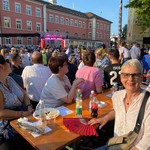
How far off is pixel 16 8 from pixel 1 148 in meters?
37.7

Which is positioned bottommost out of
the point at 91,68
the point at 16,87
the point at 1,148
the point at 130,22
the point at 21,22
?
the point at 1,148

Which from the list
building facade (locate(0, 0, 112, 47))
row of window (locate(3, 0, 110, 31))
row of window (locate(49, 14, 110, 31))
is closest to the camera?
building facade (locate(0, 0, 112, 47))

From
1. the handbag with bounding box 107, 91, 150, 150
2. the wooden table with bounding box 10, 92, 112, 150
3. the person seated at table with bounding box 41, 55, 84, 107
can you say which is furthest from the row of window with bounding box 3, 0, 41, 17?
the handbag with bounding box 107, 91, 150, 150

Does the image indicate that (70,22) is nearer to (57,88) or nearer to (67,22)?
(67,22)

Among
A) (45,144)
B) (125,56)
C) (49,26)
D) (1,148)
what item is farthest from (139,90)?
(49,26)

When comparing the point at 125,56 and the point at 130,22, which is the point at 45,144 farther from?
the point at 130,22

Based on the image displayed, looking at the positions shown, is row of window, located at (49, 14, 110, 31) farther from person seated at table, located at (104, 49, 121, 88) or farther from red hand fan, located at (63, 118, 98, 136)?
red hand fan, located at (63, 118, 98, 136)

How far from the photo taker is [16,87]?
8.50 feet

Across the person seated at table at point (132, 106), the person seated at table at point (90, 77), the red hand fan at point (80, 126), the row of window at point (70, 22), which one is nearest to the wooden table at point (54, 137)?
the red hand fan at point (80, 126)

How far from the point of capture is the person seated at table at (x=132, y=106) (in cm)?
163

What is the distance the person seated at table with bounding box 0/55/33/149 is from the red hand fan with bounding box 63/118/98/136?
751 millimetres

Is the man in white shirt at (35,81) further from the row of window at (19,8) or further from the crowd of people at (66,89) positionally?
the row of window at (19,8)

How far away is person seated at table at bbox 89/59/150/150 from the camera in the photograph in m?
1.63

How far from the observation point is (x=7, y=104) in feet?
7.80
